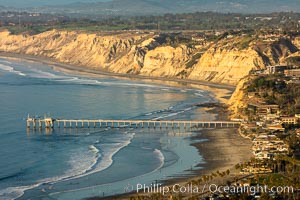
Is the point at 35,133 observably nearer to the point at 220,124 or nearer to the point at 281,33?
the point at 220,124

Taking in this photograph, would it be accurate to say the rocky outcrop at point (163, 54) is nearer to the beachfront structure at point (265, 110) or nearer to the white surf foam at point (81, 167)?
the beachfront structure at point (265, 110)

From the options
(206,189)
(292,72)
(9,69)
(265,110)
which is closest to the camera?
(206,189)

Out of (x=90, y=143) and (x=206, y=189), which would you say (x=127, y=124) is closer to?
(x=90, y=143)

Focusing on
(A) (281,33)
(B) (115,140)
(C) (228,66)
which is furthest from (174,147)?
(A) (281,33)

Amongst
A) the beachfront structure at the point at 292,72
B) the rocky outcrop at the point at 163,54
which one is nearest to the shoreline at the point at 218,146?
the beachfront structure at the point at 292,72

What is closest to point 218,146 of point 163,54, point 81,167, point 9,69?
point 81,167

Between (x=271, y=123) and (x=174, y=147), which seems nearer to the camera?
(x=174, y=147)
